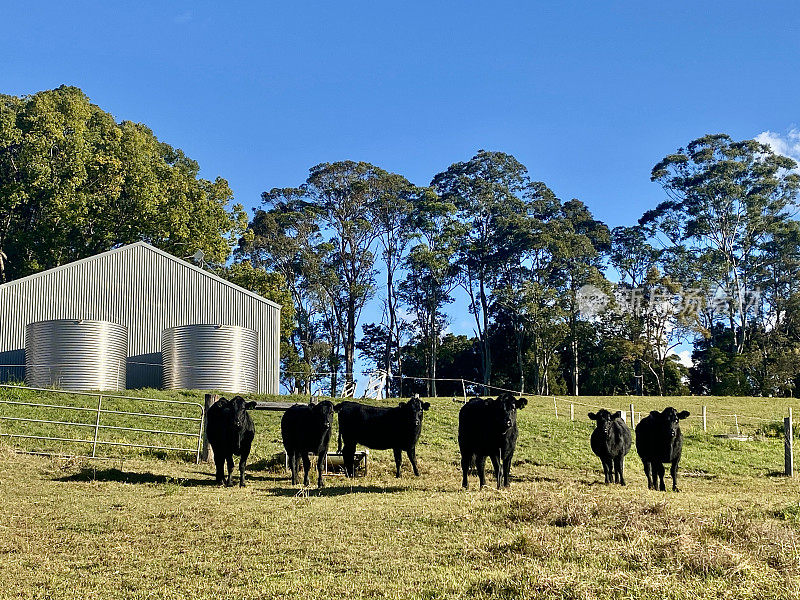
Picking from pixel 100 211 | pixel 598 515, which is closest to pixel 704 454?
pixel 598 515

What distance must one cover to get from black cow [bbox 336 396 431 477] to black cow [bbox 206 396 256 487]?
203cm

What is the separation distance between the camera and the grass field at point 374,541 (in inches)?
318

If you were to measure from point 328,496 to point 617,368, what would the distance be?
46178 mm

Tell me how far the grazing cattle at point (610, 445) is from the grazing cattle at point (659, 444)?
1.29 ft

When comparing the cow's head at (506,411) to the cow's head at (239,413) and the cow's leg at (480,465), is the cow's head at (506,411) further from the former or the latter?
the cow's head at (239,413)

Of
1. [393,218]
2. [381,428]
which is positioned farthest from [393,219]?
[381,428]

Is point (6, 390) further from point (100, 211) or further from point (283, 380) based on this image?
point (283, 380)

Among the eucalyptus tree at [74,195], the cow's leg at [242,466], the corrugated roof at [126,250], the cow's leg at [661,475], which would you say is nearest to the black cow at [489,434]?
the cow's leg at [661,475]

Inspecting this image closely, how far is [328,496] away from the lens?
14.2 meters

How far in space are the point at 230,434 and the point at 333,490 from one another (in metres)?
2.56

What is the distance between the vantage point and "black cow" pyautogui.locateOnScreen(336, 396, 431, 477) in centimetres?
1811

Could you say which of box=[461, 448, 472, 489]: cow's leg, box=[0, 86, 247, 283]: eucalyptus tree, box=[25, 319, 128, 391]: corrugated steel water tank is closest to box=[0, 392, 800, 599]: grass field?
box=[461, 448, 472, 489]: cow's leg

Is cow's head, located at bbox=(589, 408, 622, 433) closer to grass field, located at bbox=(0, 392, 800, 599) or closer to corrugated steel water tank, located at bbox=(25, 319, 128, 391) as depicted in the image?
grass field, located at bbox=(0, 392, 800, 599)

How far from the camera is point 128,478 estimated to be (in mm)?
16391
